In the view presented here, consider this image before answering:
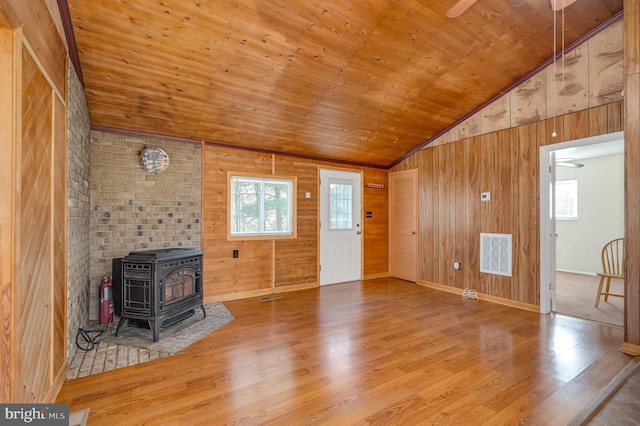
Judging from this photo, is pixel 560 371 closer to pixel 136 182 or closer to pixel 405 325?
pixel 405 325

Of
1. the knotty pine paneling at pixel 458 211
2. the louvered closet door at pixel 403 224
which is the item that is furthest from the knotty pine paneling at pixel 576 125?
the louvered closet door at pixel 403 224

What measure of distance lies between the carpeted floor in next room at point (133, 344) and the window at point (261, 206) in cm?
149

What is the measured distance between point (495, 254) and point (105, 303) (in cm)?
513

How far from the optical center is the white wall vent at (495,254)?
14.2 feet

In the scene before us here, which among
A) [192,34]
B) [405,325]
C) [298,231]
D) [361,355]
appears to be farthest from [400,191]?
[192,34]

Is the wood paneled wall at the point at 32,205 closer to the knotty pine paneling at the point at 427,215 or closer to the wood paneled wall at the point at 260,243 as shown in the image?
the wood paneled wall at the point at 260,243

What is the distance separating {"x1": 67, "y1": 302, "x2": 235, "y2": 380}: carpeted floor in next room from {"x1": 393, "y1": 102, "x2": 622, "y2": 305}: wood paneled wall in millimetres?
3606

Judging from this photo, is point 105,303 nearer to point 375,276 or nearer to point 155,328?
point 155,328

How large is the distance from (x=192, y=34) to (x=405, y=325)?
12.1 ft

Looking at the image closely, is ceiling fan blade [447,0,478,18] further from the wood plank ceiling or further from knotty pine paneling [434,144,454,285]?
knotty pine paneling [434,144,454,285]

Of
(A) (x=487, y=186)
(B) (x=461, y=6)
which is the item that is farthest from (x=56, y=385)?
(A) (x=487, y=186)

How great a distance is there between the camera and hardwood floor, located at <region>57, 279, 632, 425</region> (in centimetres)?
195

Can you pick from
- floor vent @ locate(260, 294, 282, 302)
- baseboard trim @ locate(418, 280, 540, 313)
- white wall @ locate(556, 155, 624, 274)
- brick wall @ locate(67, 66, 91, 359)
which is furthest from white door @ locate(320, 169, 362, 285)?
white wall @ locate(556, 155, 624, 274)

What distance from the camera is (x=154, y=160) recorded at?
395cm
